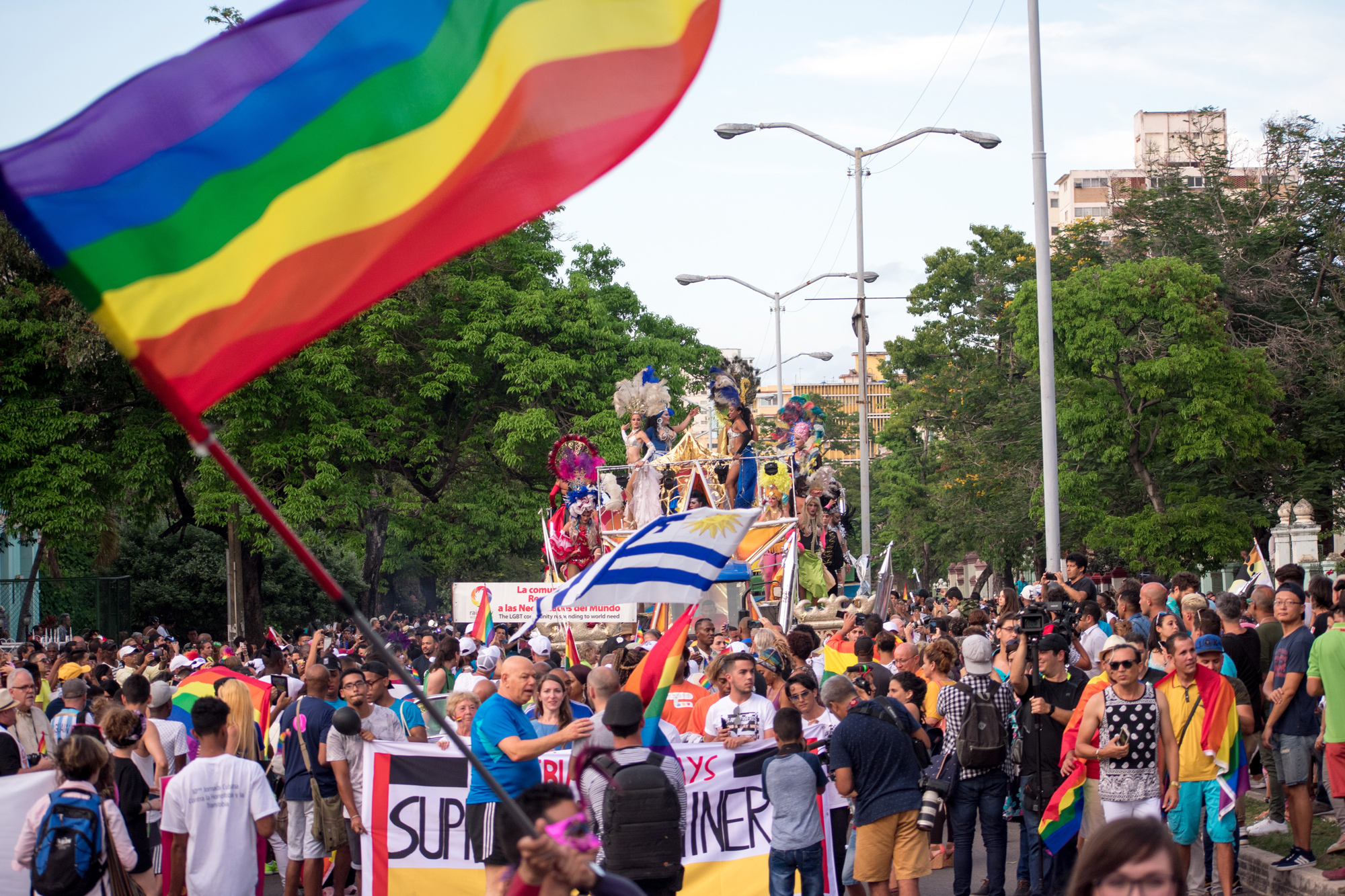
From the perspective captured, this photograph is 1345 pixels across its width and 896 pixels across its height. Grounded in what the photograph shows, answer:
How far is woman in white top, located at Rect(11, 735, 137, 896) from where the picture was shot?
22.2 ft

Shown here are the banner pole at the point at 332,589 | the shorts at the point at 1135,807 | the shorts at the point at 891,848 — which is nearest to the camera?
the banner pole at the point at 332,589

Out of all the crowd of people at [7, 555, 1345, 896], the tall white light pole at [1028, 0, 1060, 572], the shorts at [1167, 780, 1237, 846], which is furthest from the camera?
the tall white light pole at [1028, 0, 1060, 572]

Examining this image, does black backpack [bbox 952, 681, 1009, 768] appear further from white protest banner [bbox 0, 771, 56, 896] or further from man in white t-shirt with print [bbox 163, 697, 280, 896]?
white protest banner [bbox 0, 771, 56, 896]

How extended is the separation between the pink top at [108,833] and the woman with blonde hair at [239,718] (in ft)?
6.69

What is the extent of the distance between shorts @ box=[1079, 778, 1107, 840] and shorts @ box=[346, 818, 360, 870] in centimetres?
497

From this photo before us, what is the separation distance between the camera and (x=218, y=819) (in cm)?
729

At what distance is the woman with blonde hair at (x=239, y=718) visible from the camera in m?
9.29

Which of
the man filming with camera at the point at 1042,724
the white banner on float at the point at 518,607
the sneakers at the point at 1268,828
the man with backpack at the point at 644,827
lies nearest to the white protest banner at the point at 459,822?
the man filming with camera at the point at 1042,724

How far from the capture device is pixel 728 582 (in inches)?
917

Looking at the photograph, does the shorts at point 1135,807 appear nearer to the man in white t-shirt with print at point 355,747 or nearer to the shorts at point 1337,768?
the shorts at point 1337,768

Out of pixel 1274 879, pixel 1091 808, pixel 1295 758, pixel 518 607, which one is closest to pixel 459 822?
pixel 1091 808

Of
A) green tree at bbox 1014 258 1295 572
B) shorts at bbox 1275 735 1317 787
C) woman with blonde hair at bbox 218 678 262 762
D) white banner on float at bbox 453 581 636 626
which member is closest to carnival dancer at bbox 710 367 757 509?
white banner on float at bbox 453 581 636 626

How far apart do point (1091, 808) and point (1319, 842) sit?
103 inches

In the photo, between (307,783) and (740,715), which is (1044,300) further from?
(307,783)
